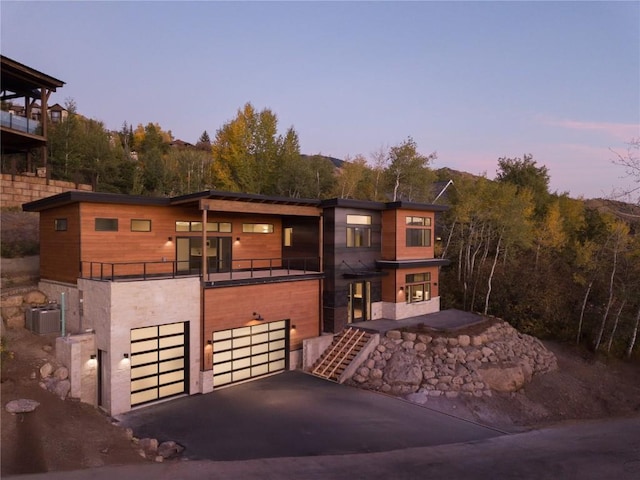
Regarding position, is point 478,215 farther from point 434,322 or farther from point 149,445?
point 149,445

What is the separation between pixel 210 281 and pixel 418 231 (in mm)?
13805

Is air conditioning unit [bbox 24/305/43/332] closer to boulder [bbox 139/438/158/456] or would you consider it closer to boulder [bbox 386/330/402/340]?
boulder [bbox 139/438/158/456]

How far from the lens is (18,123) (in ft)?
90.4

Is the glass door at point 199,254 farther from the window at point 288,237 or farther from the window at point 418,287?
the window at point 418,287

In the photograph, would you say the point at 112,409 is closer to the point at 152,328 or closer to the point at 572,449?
the point at 152,328

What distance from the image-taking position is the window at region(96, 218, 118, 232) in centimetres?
1694

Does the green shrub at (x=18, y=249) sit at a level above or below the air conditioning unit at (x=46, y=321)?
above

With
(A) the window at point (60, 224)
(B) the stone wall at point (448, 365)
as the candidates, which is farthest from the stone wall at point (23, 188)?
(B) the stone wall at point (448, 365)

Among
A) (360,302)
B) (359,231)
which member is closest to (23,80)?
(359,231)

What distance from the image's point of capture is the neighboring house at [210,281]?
47.8 feet

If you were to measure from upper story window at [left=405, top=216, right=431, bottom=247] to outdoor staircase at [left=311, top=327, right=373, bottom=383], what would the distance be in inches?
280

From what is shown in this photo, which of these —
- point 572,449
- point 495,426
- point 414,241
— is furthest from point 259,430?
point 414,241

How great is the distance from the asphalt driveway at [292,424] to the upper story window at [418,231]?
429 inches

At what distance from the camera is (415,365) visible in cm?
1791
